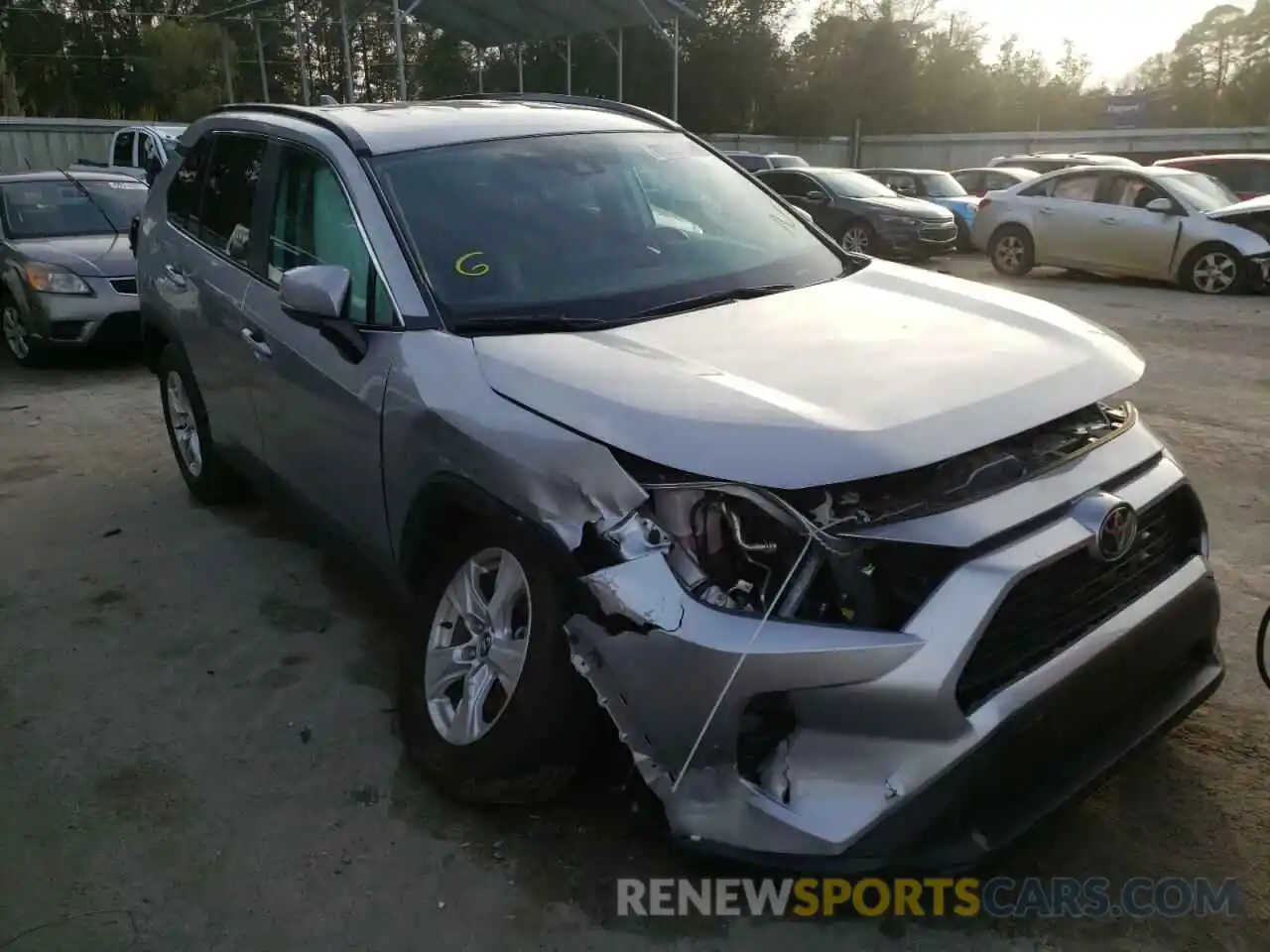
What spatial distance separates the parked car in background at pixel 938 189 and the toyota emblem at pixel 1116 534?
15963mm

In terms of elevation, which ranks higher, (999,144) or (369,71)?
(369,71)

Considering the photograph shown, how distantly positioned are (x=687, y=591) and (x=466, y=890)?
103 cm

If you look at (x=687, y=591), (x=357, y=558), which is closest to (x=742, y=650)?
(x=687, y=591)

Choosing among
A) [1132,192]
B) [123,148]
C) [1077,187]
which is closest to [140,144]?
[123,148]

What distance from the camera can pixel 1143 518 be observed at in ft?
8.89

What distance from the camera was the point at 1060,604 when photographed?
2.48m

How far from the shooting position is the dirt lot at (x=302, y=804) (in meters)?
2.56

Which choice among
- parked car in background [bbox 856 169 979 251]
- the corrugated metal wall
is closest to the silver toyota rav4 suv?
parked car in background [bbox 856 169 979 251]

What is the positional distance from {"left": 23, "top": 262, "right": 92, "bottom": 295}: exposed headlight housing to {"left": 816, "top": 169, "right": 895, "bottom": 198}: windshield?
10.9 m

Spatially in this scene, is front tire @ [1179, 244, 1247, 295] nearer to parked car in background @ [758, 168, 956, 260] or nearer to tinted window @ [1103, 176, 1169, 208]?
tinted window @ [1103, 176, 1169, 208]

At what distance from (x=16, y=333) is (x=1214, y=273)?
1264 centimetres

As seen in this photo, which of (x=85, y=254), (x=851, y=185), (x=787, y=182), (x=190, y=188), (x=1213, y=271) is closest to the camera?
(x=190, y=188)

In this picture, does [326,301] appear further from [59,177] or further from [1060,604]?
[59,177]

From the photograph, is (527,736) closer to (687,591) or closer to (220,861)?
(687,591)
